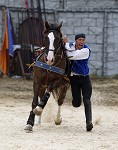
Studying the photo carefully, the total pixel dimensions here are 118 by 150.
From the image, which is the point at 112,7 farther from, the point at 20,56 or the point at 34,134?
the point at 34,134

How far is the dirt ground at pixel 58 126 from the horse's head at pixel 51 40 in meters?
1.25

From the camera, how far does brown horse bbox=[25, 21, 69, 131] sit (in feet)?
28.7

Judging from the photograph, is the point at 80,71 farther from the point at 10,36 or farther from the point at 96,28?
the point at 96,28

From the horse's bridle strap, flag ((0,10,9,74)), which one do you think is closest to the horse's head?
the horse's bridle strap

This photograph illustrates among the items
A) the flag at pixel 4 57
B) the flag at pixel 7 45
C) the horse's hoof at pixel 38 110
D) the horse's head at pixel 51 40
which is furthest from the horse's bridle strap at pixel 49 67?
the flag at pixel 4 57

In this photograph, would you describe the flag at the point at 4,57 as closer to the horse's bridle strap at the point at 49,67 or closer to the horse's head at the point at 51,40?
the horse's bridle strap at the point at 49,67

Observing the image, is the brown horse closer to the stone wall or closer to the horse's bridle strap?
the horse's bridle strap

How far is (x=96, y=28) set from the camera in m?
19.3

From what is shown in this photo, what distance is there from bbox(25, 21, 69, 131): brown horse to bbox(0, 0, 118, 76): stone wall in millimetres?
10105

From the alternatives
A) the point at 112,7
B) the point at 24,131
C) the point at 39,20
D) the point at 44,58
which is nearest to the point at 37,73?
the point at 44,58

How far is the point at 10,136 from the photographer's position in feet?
27.3

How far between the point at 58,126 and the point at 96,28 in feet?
32.8

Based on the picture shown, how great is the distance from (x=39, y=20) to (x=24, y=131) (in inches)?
404

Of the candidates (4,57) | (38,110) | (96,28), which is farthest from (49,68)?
(96,28)
